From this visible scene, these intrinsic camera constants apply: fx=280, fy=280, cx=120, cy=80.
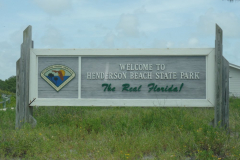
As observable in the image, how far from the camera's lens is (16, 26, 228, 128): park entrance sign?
7812mm

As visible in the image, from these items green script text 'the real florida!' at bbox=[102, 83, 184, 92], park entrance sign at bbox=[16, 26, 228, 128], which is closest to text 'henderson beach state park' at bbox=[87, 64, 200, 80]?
park entrance sign at bbox=[16, 26, 228, 128]

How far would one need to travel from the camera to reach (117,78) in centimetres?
796

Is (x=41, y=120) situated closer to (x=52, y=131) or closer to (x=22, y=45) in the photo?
(x=52, y=131)

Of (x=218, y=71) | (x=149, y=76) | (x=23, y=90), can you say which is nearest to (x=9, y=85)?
(x=23, y=90)

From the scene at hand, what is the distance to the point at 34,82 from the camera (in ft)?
26.7

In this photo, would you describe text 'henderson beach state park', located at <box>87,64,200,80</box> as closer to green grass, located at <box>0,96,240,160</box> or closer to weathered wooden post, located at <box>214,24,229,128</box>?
weathered wooden post, located at <box>214,24,229,128</box>

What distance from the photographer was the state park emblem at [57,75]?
26.6ft

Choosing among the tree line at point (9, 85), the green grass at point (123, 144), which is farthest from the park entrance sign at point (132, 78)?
the tree line at point (9, 85)

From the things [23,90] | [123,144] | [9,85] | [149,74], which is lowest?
[123,144]

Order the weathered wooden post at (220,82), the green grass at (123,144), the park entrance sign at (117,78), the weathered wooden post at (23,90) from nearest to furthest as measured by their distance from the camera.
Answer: the green grass at (123,144)
the weathered wooden post at (220,82)
the park entrance sign at (117,78)
the weathered wooden post at (23,90)

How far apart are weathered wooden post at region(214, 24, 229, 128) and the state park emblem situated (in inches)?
159

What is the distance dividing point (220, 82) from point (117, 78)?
2.81 meters

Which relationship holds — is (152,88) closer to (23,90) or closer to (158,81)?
(158,81)

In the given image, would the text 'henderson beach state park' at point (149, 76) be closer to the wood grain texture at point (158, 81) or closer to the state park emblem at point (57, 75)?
the wood grain texture at point (158, 81)
